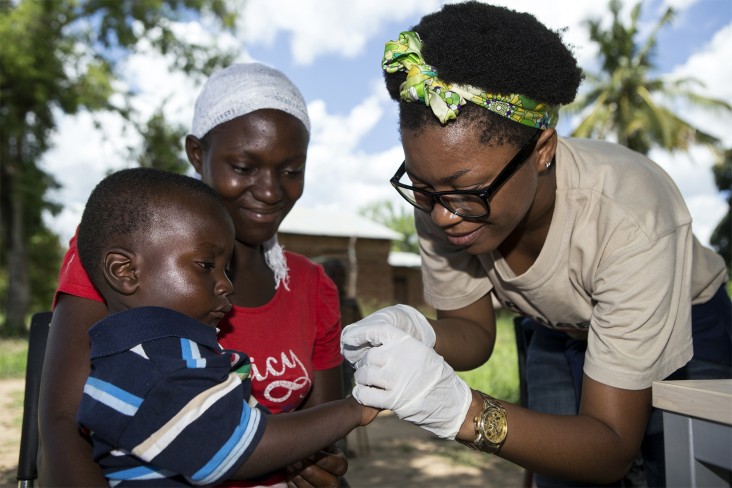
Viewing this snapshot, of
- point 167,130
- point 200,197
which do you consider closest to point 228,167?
point 200,197

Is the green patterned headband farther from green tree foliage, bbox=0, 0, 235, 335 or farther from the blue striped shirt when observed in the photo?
green tree foliage, bbox=0, 0, 235, 335

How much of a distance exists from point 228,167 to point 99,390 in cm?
88

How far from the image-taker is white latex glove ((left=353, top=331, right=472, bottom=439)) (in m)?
1.64

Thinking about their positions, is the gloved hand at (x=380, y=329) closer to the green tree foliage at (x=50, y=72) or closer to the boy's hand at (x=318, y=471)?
the boy's hand at (x=318, y=471)

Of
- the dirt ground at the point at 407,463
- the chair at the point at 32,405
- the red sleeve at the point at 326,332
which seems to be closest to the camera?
the chair at the point at 32,405

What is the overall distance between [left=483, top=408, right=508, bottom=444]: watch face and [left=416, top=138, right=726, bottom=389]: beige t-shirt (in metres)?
0.34

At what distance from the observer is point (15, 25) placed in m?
13.7

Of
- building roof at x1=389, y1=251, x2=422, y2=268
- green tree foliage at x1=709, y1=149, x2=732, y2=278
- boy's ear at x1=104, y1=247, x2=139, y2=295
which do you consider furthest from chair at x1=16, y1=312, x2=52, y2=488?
green tree foliage at x1=709, y1=149, x2=732, y2=278

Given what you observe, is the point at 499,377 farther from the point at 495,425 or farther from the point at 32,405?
the point at 32,405

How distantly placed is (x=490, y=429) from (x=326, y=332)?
0.74 m

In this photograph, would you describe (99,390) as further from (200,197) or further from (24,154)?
(24,154)

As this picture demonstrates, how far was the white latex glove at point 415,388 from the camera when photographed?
164 cm

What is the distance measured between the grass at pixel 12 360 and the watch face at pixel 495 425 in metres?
8.15

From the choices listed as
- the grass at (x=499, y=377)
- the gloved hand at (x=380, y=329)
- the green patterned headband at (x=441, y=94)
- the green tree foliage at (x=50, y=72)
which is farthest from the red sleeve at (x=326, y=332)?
the green tree foliage at (x=50, y=72)
